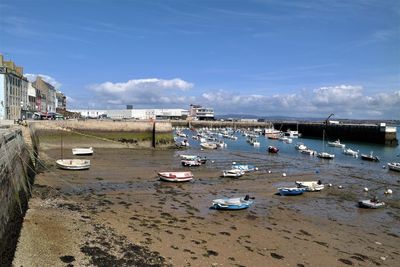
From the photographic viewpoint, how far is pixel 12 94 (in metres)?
55.4

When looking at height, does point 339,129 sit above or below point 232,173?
above

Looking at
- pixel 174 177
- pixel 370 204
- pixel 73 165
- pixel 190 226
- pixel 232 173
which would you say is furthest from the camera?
pixel 232 173

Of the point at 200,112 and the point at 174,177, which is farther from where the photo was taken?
the point at 200,112

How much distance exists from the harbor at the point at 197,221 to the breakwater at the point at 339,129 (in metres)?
45.3

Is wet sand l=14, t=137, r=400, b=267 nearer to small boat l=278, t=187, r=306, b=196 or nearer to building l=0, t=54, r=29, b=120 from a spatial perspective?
small boat l=278, t=187, r=306, b=196

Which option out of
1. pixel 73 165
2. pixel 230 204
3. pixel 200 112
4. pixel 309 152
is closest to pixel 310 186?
pixel 230 204

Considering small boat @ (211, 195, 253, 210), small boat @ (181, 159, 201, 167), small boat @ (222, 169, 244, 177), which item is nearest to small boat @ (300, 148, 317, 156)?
small boat @ (181, 159, 201, 167)

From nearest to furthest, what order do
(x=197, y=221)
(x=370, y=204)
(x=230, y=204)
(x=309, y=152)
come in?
1. (x=197, y=221)
2. (x=230, y=204)
3. (x=370, y=204)
4. (x=309, y=152)

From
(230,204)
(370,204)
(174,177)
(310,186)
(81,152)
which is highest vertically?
(81,152)

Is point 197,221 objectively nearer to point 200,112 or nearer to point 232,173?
point 232,173

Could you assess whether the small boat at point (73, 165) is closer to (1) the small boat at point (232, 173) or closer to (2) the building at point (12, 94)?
(1) the small boat at point (232, 173)

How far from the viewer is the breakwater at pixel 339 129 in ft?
258

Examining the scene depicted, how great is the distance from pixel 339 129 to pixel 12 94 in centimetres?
7358

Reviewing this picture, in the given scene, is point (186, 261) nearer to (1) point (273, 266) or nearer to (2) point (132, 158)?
(1) point (273, 266)
